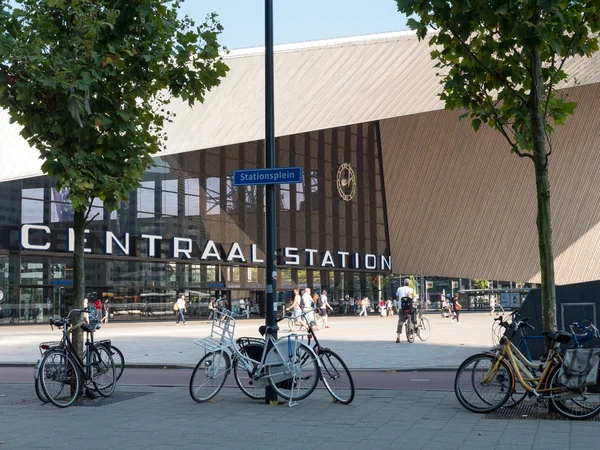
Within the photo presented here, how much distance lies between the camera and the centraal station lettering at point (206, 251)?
40000 millimetres

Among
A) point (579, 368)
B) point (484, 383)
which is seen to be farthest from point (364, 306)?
point (579, 368)

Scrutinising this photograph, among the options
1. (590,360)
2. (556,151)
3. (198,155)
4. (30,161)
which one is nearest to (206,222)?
(198,155)

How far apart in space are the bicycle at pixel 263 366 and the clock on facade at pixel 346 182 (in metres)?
51.3

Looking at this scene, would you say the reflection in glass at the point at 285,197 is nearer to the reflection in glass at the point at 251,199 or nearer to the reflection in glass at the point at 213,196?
the reflection in glass at the point at 251,199

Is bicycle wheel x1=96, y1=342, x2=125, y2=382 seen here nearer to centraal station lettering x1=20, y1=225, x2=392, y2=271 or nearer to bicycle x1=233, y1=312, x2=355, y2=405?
bicycle x1=233, y1=312, x2=355, y2=405

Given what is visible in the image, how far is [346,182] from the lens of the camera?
204ft

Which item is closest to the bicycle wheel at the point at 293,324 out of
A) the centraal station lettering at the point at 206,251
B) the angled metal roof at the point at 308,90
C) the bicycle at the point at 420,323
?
the bicycle at the point at 420,323

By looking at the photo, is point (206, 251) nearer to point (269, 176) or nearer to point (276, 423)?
point (269, 176)

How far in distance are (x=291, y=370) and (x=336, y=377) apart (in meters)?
0.56

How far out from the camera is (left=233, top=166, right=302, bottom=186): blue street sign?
10.5 m

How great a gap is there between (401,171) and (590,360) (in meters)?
49.1

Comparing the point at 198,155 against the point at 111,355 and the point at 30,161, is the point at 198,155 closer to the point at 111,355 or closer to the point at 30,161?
the point at 30,161

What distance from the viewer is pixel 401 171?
57.3 meters

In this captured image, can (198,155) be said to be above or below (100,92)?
above
